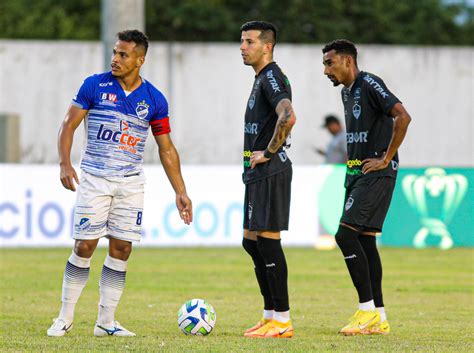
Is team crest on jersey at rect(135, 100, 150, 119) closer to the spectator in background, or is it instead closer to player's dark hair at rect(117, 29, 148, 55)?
player's dark hair at rect(117, 29, 148, 55)

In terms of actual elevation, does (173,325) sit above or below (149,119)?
below

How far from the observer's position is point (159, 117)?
927cm

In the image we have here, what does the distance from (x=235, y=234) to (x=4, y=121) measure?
749 centimetres

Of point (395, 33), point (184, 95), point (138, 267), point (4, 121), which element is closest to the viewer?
point (138, 267)

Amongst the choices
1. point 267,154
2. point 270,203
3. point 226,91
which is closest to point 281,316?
point 270,203

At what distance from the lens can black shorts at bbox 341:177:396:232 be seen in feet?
31.1

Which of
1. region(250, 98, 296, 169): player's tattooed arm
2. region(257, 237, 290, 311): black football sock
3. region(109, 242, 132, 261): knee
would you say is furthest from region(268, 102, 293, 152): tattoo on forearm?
region(109, 242, 132, 261): knee

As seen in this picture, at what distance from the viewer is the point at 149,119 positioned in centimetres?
920

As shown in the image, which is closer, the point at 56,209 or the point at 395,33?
the point at 56,209

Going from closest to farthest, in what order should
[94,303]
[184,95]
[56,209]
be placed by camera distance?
1. [94,303]
2. [56,209]
3. [184,95]

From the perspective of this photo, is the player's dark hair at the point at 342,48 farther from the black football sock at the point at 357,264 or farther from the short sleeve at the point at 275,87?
the black football sock at the point at 357,264

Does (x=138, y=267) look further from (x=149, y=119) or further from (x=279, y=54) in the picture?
(x=279, y=54)

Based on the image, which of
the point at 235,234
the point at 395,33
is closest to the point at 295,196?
the point at 235,234

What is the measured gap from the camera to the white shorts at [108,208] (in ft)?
29.5
